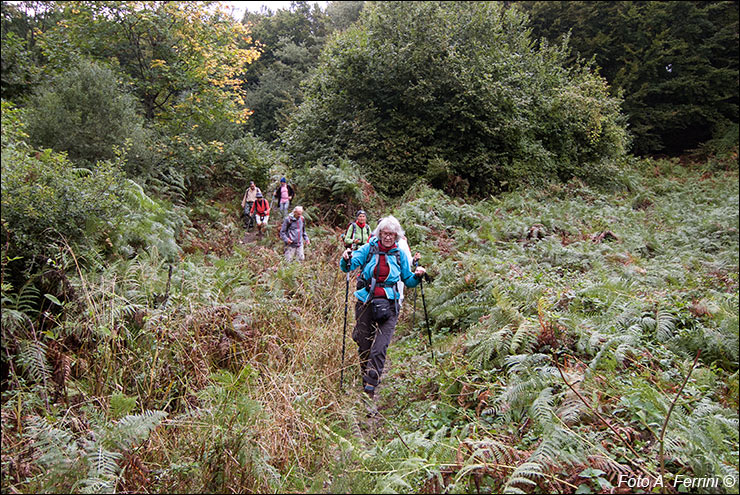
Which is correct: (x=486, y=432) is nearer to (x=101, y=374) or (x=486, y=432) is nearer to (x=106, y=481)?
(x=106, y=481)

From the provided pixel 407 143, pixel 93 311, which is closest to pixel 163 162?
pixel 407 143

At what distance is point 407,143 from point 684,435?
13441mm

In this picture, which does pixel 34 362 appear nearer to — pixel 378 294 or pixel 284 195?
pixel 378 294

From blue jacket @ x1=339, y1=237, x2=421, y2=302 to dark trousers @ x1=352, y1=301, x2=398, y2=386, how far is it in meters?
0.21

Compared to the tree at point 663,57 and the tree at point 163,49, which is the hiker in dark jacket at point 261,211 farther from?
the tree at point 663,57

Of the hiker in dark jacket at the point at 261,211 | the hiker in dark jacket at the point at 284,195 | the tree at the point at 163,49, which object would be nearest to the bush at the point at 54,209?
the tree at the point at 163,49

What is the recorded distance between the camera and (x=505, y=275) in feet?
21.7

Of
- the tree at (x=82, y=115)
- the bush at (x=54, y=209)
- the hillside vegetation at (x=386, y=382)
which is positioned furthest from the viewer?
the tree at (x=82, y=115)

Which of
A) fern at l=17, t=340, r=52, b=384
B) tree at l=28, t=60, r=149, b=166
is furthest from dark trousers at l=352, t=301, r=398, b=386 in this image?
tree at l=28, t=60, r=149, b=166

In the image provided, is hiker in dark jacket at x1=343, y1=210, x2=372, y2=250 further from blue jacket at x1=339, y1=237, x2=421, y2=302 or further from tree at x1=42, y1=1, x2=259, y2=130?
tree at x1=42, y1=1, x2=259, y2=130

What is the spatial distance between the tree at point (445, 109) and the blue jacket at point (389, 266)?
9818 millimetres

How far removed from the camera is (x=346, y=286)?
228 inches

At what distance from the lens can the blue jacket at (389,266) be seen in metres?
4.93

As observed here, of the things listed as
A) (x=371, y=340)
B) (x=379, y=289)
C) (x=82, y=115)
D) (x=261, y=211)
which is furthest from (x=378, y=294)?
(x=261, y=211)
